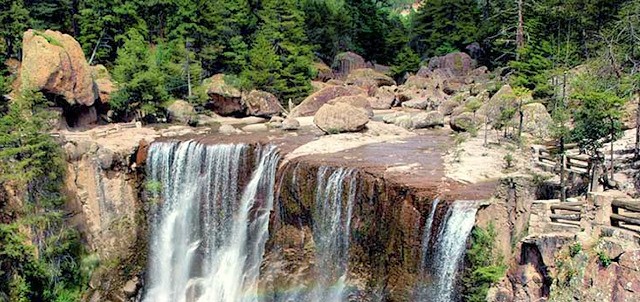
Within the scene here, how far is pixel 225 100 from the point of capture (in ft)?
121

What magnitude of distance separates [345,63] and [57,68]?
29.2 m

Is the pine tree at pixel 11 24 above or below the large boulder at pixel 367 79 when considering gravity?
above

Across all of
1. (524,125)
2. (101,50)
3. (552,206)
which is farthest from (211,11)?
(552,206)

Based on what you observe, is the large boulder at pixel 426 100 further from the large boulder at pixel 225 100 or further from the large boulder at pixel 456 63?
the large boulder at pixel 225 100

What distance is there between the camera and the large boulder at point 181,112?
3356 centimetres

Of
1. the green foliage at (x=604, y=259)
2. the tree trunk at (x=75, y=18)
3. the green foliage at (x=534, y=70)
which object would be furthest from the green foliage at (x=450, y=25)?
the green foliage at (x=604, y=259)

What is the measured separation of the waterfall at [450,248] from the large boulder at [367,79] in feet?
105

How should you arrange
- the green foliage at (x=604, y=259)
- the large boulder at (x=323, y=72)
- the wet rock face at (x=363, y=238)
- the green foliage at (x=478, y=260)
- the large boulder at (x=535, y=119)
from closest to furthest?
1. the green foliage at (x=604, y=259)
2. the green foliage at (x=478, y=260)
3. the wet rock face at (x=363, y=238)
4. the large boulder at (x=535, y=119)
5. the large boulder at (x=323, y=72)

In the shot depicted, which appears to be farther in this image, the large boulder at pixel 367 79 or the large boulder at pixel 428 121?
the large boulder at pixel 367 79

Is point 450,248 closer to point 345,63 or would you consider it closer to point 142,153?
point 142,153

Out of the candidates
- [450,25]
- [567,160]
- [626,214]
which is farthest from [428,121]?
[450,25]

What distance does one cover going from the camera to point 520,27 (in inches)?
1275

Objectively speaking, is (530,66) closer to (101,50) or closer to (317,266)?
(317,266)

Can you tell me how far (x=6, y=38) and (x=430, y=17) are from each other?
133 ft
